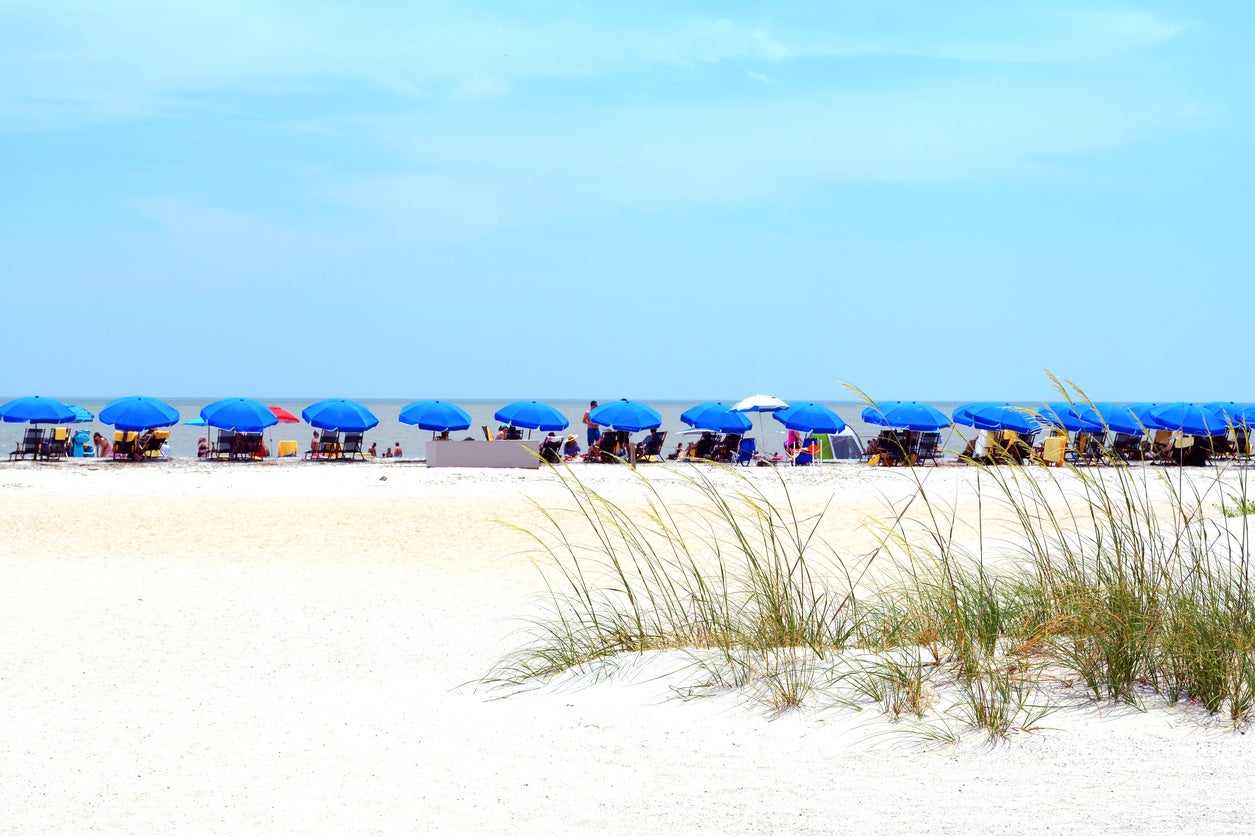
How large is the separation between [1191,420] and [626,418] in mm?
12211

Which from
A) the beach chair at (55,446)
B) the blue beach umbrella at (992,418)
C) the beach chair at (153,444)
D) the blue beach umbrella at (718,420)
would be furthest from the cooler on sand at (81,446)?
the blue beach umbrella at (992,418)

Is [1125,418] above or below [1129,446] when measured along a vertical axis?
above

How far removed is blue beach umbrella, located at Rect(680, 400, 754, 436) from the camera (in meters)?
24.0

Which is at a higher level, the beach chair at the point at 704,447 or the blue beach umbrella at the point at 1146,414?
the blue beach umbrella at the point at 1146,414

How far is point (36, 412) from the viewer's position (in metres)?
24.4

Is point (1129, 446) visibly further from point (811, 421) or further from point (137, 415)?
point (137, 415)

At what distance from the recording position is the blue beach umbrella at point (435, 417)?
23.8 metres

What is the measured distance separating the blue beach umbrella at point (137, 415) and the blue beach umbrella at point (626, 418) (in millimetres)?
8680

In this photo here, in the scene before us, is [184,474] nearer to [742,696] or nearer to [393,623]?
[393,623]

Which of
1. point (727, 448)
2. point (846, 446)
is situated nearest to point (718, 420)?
point (727, 448)

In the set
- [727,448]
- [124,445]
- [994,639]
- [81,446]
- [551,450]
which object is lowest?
[994,639]

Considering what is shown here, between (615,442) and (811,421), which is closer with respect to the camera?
(615,442)

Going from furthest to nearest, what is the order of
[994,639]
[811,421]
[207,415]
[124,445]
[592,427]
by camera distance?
Result: 1. [811,421]
2. [592,427]
3. [124,445]
4. [207,415]
5. [994,639]

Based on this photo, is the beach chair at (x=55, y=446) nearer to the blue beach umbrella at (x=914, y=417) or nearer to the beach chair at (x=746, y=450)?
the beach chair at (x=746, y=450)
